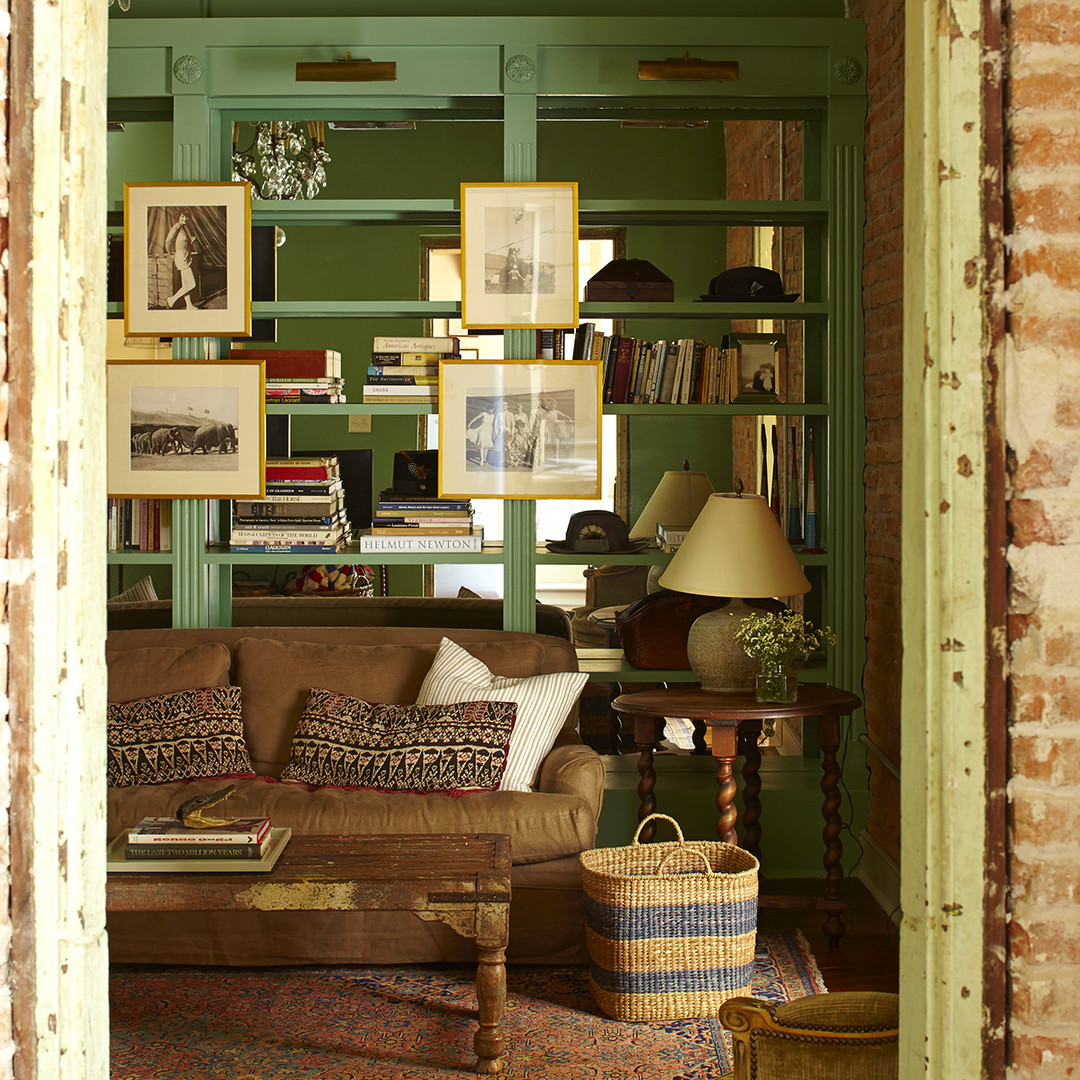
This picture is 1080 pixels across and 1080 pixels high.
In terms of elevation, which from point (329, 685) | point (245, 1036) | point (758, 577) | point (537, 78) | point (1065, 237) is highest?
point (537, 78)

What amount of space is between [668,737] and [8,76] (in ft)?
15.3

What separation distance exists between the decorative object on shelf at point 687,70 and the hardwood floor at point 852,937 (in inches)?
106

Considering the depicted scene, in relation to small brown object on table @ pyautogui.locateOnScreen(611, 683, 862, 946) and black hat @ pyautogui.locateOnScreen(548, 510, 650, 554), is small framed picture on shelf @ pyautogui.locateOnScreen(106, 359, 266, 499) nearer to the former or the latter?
black hat @ pyautogui.locateOnScreen(548, 510, 650, 554)

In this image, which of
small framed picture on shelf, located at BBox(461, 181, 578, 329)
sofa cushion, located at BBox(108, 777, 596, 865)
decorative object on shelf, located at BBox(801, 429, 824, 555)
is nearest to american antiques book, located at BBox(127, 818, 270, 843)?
sofa cushion, located at BBox(108, 777, 596, 865)

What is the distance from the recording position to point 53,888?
1495 mm

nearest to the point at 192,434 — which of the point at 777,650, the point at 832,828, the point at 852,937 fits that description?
the point at 777,650

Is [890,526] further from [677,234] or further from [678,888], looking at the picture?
[677,234]

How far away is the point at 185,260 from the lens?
13.3 feet

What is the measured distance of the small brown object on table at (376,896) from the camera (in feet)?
8.78

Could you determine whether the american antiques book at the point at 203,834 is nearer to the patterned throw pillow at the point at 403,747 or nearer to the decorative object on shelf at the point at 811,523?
the patterned throw pillow at the point at 403,747

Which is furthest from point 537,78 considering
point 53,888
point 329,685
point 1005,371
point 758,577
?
point 53,888

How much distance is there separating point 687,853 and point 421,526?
1.54 m

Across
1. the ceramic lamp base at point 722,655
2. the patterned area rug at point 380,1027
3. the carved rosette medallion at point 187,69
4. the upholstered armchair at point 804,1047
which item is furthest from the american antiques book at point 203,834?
the carved rosette medallion at point 187,69

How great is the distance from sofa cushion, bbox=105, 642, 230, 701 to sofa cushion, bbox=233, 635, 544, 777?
0.31ft
